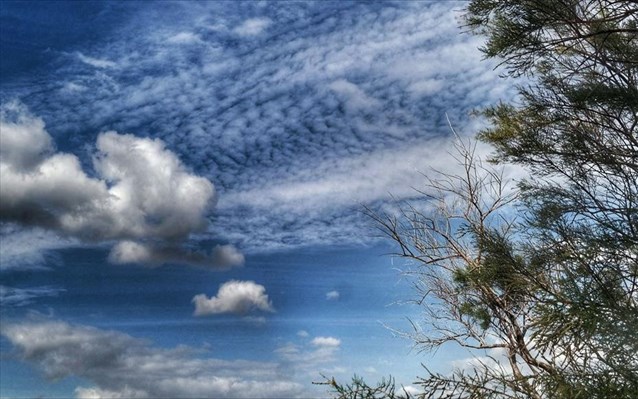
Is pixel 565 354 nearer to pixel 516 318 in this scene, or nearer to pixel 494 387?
pixel 494 387

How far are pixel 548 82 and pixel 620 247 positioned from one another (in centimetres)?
239

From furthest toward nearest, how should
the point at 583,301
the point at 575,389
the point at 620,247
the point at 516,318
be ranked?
the point at 516,318 → the point at 620,247 → the point at 583,301 → the point at 575,389

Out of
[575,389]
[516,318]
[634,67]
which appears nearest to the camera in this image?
[575,389]

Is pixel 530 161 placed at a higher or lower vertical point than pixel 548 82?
lower

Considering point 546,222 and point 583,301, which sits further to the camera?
point 546,222

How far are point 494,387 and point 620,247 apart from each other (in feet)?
7.23

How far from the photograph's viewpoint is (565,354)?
15.4 ft

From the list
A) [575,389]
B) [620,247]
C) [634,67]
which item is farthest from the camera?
[634,67]

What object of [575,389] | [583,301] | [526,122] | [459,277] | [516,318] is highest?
[526,122]

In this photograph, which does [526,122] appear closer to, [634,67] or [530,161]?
[530,161]

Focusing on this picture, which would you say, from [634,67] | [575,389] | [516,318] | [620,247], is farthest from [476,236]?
[575,389]

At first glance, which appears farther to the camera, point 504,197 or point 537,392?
point 504,197

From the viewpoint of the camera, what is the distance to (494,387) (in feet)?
16.1

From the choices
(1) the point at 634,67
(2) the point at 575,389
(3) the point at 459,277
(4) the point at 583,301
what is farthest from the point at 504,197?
(2) the point at 575,389
